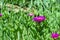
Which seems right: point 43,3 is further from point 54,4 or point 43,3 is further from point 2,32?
point 2,32

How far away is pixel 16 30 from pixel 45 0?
4.49 feet

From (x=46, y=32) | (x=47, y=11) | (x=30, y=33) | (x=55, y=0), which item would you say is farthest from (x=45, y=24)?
(x=55, y=0)

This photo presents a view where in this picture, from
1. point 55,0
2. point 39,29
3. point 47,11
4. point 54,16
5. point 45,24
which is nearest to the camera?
point 39,29

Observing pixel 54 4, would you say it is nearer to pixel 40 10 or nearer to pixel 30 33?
pixel 40 10

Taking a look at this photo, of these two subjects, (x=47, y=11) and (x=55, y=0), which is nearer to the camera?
(x=47, y=11)

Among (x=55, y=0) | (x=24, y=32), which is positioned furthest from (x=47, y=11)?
(x=24, y=32)

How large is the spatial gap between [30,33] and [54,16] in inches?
38.6

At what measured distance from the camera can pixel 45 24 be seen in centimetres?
257

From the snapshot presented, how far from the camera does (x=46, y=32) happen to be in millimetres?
2572

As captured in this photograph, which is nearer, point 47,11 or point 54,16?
point 54,16

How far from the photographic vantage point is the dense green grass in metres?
2.28

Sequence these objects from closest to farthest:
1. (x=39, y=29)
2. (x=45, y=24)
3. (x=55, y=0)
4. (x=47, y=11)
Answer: (x=39, y=29) → (x=45, y=24) → (x=47, y=11) → (x=55, y=0)

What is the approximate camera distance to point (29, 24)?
8.69 feet

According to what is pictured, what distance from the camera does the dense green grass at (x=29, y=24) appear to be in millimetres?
2275
